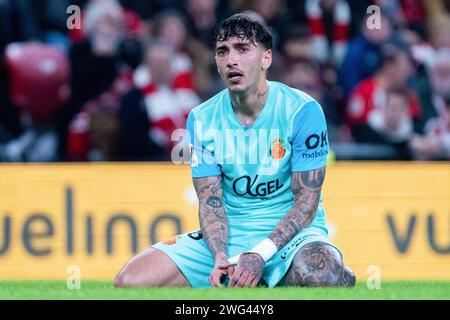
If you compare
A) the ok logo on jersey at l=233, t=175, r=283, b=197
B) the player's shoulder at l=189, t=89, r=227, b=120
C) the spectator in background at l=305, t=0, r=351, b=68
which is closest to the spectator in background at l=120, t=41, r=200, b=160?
the spectator in background at l=305, t=0, r=351, b=68

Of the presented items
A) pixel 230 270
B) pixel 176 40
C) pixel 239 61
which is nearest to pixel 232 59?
pixel 239 61

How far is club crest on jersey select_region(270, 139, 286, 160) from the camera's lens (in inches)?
306

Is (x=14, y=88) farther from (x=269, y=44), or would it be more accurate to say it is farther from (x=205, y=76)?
(x=269, y=44)

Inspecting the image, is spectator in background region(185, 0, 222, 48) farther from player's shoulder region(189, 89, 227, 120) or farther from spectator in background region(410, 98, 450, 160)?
player's shoulder region(189, 89, 227, 120)

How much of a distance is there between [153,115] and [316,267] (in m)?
5.07

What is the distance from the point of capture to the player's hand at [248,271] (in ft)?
24.1

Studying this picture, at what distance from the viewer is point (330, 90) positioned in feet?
43.8

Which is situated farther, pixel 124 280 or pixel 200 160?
pixel 200 160

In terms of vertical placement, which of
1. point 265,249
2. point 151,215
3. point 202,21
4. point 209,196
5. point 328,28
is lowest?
point 151,215

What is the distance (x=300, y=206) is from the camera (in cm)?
766

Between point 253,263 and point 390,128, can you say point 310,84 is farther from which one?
point 253,263

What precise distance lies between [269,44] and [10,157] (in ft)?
16.9

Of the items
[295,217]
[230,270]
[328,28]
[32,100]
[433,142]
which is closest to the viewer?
[230,270]

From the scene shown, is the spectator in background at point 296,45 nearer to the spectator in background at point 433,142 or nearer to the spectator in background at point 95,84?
the spectator in background at point 433,142
